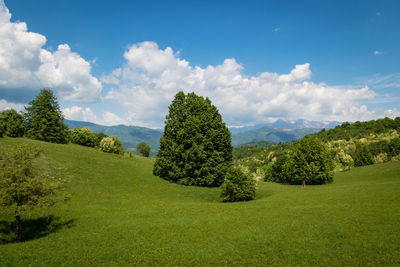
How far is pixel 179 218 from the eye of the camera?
23109 mm

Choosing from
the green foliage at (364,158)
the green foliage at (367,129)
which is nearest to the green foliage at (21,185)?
the green foliage at (364,158)

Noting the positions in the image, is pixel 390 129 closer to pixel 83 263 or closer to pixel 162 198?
pixel 162 198

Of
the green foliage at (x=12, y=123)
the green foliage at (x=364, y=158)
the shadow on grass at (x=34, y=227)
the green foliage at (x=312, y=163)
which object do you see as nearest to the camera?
the shadow on grass at (x=34, y=227)

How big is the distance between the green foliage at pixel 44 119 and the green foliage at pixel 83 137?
23.9m

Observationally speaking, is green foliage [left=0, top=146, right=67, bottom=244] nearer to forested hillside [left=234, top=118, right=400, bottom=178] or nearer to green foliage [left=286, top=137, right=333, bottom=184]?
green foliage [left=286, top=137, right=333, bottom=184]

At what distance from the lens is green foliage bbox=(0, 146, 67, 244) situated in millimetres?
16812

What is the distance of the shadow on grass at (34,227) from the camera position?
19156 mm

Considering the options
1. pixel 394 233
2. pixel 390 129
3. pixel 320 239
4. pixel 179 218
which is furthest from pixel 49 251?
pixel 390 129

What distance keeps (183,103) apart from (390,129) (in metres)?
187

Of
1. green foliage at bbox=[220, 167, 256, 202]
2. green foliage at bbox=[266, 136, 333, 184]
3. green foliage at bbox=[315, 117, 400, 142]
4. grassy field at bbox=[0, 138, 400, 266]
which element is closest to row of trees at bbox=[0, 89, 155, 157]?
grassy field at bbox=[0, 138, 400, 266]

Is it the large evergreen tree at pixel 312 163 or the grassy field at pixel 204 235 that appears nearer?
the grassy field at pixel 204 235

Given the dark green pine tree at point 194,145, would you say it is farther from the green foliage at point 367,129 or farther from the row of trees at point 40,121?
the green foliage at point 367,129

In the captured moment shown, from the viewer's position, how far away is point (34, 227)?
69.8 feet

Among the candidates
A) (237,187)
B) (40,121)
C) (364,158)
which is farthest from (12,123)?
(364,158)
